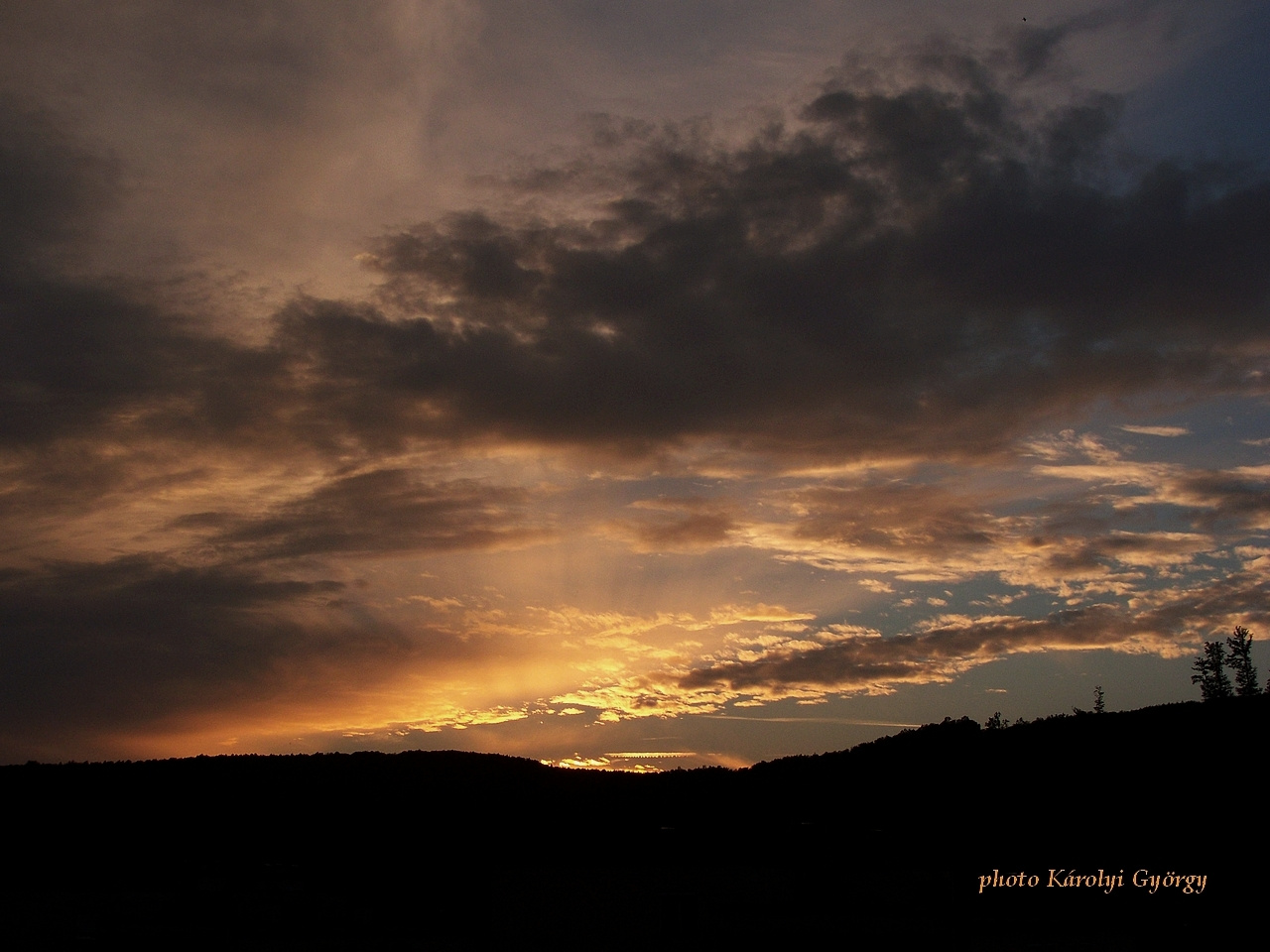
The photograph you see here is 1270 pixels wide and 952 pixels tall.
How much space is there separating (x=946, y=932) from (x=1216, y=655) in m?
134

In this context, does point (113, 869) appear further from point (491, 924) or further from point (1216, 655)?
point (1216, 655)

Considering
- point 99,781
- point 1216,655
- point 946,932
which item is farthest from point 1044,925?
point 1216,655

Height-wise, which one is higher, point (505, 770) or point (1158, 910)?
point (505, 770)

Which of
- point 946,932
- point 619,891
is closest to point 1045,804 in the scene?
point 946,932

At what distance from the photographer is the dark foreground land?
34.0 m

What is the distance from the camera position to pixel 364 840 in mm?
49312

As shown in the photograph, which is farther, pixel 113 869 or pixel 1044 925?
pixel 113 869

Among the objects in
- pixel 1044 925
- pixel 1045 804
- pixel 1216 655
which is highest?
pixel 1216 655

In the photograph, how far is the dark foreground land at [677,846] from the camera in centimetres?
3400

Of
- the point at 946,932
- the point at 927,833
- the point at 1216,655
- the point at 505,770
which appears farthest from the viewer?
the point at 1216,655

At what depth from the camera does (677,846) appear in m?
46.2

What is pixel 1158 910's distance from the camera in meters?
37.4

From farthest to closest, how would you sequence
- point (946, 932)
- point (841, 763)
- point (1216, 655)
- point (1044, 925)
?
point (1216, 655)
point (841, 763)
point (1044, 925)
point (946, 932)

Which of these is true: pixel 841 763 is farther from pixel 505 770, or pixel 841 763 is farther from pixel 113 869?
pixel 113 869
